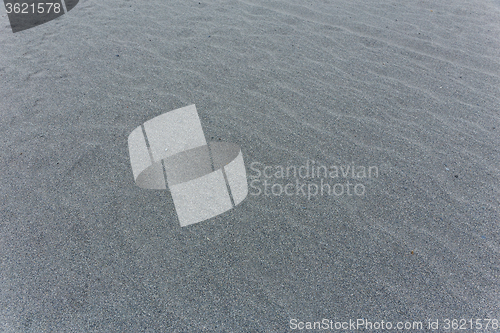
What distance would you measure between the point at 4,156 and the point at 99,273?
170 centimetres

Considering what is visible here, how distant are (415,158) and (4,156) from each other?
3673 millimetres

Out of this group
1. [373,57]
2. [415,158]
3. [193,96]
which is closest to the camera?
[415,158]

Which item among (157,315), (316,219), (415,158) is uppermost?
(415,158)

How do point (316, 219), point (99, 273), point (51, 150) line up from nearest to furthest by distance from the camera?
point (99, 273) → point (316, 219) → point (51, 150)

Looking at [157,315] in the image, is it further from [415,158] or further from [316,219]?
[415,158]

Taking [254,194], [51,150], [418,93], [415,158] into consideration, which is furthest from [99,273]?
[418,93]

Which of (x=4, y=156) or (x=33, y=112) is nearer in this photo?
(x=4, y=156)

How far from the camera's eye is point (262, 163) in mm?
2875

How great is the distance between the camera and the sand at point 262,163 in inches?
81.0

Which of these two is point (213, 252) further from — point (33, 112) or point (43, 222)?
point (33, 112)

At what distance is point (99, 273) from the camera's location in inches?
86.7

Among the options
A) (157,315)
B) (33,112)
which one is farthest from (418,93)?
(33,112)

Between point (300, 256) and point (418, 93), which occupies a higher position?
point (418, 93)

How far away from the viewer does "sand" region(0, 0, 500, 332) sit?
2057 mm
